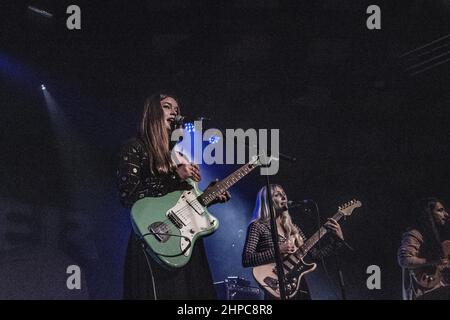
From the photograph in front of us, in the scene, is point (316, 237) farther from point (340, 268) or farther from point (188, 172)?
point (188, 172)

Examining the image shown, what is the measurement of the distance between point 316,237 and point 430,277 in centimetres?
98

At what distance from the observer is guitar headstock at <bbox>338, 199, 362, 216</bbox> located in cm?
538

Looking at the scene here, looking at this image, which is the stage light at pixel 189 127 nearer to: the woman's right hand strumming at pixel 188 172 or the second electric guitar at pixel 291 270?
the woman's right hand strumming at pixel 188 172

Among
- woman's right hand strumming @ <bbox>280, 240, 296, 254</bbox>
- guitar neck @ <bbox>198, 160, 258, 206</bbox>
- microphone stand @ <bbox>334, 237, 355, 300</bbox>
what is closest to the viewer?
microphone stand @ <bbox>334, 237, 355, 300</bbox>

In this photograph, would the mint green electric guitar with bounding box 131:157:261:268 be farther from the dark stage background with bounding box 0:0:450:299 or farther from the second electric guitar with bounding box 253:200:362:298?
the second electric guitar with bounding box 253:200:362:298

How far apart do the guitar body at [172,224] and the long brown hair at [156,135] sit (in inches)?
9.9

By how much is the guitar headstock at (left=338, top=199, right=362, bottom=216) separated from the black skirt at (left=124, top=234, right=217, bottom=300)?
44.7 inches

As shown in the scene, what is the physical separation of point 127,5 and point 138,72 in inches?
22.3

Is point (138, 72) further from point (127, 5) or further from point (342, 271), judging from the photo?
point (342, 271)

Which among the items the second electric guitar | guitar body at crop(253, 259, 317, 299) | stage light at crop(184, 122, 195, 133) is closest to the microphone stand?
the second electric guitar

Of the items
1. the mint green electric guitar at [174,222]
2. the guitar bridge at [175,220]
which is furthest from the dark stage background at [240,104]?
the guitar bridge at [175,220]

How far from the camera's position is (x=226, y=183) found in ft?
17.3
